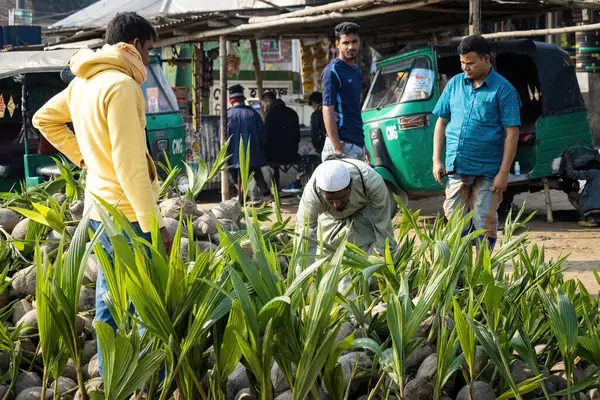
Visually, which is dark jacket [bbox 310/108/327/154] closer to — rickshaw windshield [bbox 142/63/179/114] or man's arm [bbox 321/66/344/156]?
Result: rickshaw windshield [bbox 142/63/179/114]

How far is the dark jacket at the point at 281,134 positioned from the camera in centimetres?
1337

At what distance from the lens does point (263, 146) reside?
13258mm

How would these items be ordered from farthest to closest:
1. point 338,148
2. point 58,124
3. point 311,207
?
point 338,148 < point 311,207 < point 58,124

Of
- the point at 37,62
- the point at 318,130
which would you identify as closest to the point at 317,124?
the point at 318,130

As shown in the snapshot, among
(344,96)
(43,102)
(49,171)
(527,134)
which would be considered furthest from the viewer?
(43,102)

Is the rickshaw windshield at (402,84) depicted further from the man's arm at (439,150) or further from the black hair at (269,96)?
the black hair at (269,96)

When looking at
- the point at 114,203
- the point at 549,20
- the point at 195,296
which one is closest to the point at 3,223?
the point at 114,203

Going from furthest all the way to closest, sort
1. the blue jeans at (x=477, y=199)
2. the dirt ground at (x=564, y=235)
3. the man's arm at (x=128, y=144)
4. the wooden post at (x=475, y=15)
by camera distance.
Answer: the wooden post at (x=475, y=15)
the dirt ground at (x=564, y=235)
the blue jeans at (x=477, y=199)
the man's arm at (x=128, y=144)

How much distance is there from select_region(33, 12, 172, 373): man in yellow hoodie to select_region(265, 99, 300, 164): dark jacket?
9.21 metres

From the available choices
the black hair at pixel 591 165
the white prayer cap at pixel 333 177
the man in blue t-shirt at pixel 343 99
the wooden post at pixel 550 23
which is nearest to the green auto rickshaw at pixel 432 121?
the black hair at pixel 591 165

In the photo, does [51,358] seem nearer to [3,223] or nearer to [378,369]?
[378,369]

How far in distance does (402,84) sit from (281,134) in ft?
11.7

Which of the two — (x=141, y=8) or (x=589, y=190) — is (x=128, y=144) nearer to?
(x=589, y=190)

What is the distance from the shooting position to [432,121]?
9797mm
